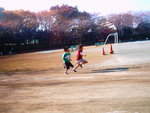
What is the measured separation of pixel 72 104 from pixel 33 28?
43093mm

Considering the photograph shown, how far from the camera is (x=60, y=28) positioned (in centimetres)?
4775

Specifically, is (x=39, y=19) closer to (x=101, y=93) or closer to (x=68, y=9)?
(x=68, y=9)

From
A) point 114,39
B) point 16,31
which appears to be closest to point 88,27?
point 114,39

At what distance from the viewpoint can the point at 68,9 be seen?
4997cm

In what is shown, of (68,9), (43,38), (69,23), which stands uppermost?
(68,9)

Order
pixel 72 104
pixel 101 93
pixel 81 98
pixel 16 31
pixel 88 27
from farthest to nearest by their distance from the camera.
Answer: pixel 88 27
pixel 16 31
pixel 101 93
pixel 81 98
pixel 72 104

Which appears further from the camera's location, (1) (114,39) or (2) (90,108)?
(1) (114,39)

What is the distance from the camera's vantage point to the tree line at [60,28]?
4166cm

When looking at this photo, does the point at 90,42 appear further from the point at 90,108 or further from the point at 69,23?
the point at 90,108

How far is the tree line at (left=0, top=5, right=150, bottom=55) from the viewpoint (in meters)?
41.7

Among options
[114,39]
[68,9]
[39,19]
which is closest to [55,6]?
[68,9]

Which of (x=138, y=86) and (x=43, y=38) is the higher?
(x=43, y=38)

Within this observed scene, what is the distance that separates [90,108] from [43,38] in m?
45.3

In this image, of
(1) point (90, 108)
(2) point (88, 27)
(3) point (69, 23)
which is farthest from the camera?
(2) point (88, 27)
